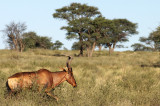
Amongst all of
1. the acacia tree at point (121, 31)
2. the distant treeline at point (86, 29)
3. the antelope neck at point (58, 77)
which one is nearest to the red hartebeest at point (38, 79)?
the antelope neck at point (58, 77)

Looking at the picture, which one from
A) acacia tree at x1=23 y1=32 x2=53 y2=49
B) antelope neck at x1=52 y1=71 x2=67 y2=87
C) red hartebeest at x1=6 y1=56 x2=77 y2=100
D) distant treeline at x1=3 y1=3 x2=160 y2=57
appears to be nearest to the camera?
red hartebeest at x1=6 y1=56 x2=77 y2=100

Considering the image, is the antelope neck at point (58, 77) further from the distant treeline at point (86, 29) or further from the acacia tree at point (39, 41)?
the acacia tree at point (39, 41)

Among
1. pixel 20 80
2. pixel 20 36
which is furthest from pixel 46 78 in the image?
pixel 20 36

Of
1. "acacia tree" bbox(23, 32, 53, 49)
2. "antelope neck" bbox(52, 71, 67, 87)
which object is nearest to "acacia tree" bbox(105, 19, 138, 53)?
"acacia tree" bbox(23, 32, 53, 49)

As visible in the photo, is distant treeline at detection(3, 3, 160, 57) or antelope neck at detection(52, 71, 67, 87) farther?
distant treeline at detection(3, 3, 160, 57)

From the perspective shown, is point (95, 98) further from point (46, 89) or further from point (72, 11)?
point (72, 11)

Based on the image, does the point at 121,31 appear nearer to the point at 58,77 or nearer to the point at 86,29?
the point at 86,29

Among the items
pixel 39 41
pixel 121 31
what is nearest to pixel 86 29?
pixel 121 31

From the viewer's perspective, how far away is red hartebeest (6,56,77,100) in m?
5.35

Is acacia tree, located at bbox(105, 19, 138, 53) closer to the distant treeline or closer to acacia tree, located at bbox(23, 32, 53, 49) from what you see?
the distant treeline

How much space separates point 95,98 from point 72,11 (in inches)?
1429

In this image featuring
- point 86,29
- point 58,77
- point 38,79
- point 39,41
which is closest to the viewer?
point 38,79

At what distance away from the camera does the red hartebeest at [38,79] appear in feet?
17.6

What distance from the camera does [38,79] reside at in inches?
220
